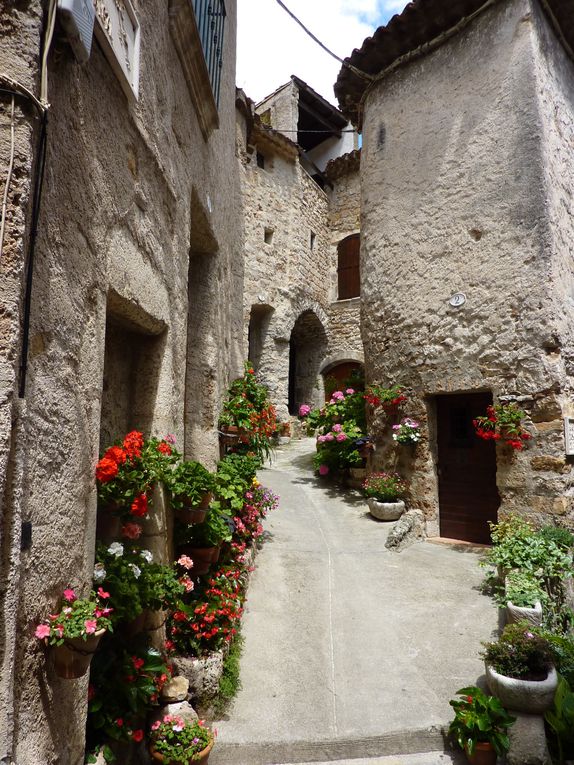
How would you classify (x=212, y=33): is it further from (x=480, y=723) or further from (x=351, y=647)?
(x=480, y=723)

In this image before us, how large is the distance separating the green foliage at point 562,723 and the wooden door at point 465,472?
11.3 feet

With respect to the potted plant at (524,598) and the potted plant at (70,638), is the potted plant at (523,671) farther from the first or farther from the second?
the potted plant at (70,638)

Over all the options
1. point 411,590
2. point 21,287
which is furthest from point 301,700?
point 21,287

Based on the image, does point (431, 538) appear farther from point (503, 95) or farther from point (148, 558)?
point (503, 95)

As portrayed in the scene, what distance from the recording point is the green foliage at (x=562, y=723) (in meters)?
2.63

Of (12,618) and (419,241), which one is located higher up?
(419,241)

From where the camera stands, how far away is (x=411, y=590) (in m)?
4.57

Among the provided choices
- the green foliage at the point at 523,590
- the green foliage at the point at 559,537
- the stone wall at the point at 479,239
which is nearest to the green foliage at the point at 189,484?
the green foliage at the point at 523,590

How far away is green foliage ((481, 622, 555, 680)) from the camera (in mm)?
2854

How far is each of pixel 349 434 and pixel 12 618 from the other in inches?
260

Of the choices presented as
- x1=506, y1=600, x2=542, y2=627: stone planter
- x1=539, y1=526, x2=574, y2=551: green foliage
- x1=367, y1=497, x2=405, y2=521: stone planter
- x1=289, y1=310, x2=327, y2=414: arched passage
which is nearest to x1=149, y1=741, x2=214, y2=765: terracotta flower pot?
x1=506, y1=600, x2=542, y2=627: stone planter

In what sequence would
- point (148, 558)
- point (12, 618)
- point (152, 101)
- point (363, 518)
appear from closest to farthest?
point (12, 618) → point (148, 558) → point (152, 101) → point (363, 518)

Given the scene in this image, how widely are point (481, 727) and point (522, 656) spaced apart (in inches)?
20.7

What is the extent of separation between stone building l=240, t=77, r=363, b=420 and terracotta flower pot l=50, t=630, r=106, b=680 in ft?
33.4
